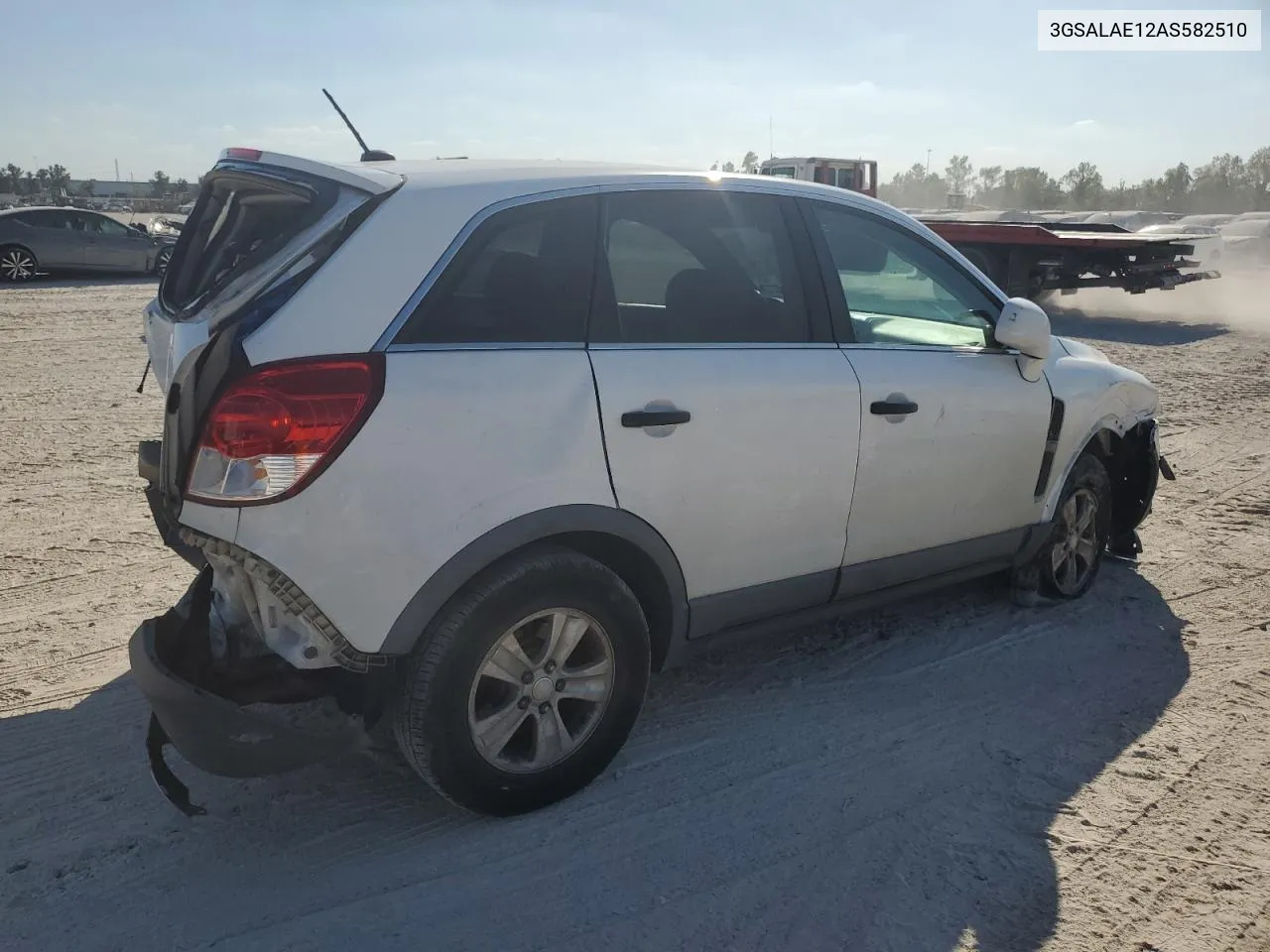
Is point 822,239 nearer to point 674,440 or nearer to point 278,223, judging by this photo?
point 674,440

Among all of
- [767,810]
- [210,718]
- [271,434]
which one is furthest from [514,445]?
[767,810]

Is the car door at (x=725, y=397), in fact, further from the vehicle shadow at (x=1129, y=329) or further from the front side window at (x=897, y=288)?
the vehicle shadow at (x=1129, y=329)

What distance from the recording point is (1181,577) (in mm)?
5305

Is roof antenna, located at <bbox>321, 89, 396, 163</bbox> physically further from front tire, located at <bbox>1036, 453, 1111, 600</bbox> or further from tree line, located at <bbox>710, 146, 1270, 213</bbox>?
tree line, located at <bbox>710, 146, 1270, 213</bbox>

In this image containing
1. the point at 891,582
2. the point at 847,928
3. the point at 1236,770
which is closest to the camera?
the point at 847,928

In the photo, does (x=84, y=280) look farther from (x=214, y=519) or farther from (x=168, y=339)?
(x=214, y=519)

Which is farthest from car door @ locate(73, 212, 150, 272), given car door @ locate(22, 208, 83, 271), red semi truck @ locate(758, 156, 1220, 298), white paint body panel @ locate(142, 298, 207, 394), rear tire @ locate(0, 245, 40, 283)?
white paint body panel @ locate(142, 298, 207, 394)

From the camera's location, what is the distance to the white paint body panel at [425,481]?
8.52ft

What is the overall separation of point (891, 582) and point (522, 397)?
1.87 metres

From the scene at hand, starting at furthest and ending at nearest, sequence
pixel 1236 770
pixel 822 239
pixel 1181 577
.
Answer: pixel 1181 577 → pixel 822 239 → pixel 1236 770

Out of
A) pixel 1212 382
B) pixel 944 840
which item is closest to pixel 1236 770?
pixel 944 840

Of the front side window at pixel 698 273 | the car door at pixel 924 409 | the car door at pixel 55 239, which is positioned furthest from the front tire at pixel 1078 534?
the car door at pixel 55 239

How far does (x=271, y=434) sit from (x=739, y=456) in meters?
1.47

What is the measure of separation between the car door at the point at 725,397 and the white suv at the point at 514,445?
0.4 inches
